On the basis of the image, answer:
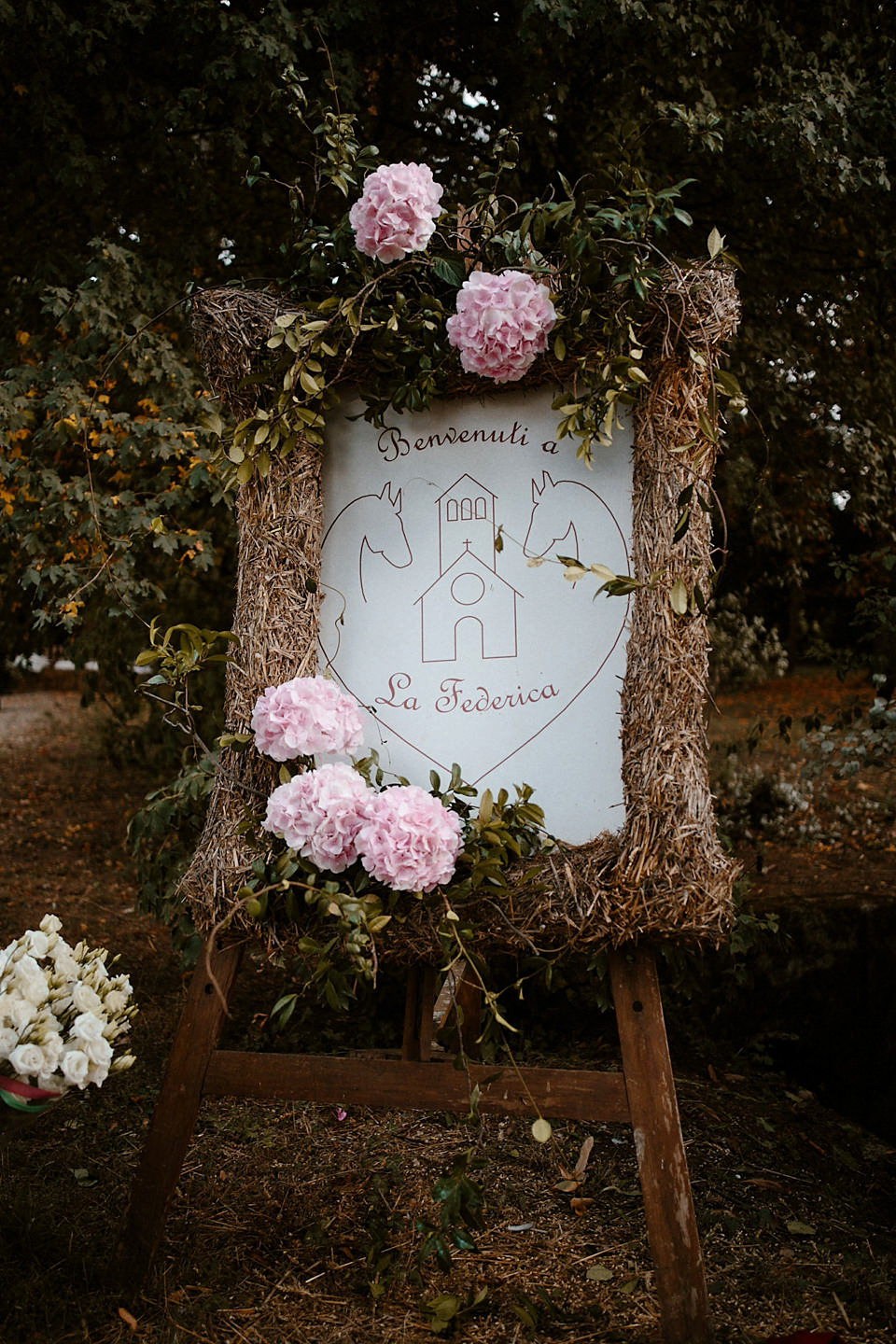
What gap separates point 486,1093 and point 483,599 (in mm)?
862

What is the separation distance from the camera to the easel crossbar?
1.80 metres

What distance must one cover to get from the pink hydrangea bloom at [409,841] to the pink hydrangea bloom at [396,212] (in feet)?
3.15

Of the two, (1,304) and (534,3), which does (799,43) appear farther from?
(1,304)

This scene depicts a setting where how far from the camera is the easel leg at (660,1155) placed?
5.65 feet

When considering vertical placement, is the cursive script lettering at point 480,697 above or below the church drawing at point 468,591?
below

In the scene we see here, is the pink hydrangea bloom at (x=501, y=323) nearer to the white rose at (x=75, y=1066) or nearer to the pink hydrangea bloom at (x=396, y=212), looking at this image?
the pink hydrangea bloom at (x=396, y=212)

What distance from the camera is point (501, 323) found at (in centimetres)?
180

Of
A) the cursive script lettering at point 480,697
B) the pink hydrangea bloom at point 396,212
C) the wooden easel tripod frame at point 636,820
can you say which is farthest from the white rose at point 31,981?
the pink hydrangea bloom at point 396,212

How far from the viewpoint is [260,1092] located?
6.35ft

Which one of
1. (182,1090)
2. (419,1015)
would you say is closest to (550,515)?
(419,1015)

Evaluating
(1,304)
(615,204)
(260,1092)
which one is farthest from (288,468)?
(1,304)

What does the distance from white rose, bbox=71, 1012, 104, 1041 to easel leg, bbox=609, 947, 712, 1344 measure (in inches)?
32.3

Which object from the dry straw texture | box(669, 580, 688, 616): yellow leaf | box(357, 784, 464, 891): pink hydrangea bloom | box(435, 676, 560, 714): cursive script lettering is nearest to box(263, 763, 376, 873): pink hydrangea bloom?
box(357, 784, 464, 891): pink hydrangea bloom

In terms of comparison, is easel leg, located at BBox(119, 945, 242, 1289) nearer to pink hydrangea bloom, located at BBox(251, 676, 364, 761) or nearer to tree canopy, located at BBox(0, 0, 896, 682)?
pink hydrangea bloom, located at BBox(251, 676, 364, 761)
